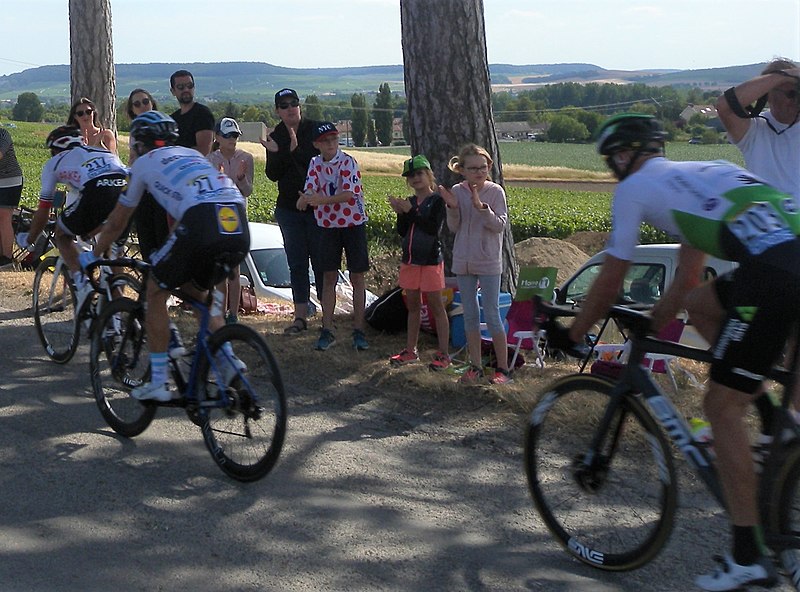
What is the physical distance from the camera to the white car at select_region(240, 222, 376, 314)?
42.5 ft

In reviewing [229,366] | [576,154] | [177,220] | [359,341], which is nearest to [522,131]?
[576,154]

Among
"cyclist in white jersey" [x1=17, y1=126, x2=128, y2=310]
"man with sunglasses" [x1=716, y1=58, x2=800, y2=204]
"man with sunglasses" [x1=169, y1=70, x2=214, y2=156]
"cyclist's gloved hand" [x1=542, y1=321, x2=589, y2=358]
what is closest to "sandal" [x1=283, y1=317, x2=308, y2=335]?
"man with sunglasses" [x1=169, y1=70, x2=214, y2=156]

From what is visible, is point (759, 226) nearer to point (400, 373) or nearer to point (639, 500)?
point (639, 500)

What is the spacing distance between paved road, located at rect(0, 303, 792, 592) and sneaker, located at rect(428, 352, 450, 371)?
725 millimetres

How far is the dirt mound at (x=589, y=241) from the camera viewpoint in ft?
73.7

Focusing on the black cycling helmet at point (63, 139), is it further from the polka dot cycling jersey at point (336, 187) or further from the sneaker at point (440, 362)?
the sneaker at point (440, 362)

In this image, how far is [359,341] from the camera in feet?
28.3

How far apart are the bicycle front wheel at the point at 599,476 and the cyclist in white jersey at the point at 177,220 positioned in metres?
2.07

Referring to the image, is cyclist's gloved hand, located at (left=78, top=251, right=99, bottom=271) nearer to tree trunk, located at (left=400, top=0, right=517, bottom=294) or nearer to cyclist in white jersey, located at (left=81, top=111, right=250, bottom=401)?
cyclist in white jersey, located at (left=81, top=111, right=250, bottom=401)

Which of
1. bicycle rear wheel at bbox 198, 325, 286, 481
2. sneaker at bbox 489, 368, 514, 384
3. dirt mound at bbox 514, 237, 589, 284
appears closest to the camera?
bicycle rear wheel at bbox 198, 325, 286, 481

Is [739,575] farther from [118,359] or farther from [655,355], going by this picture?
[118,359]

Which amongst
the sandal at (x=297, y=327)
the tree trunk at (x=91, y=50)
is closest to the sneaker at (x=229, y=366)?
the sandal at (x=297, y=327)

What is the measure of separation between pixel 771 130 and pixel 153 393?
401 centimetres

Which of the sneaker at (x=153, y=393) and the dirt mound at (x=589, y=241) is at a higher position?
the sneaker at (x=153, y=393)
